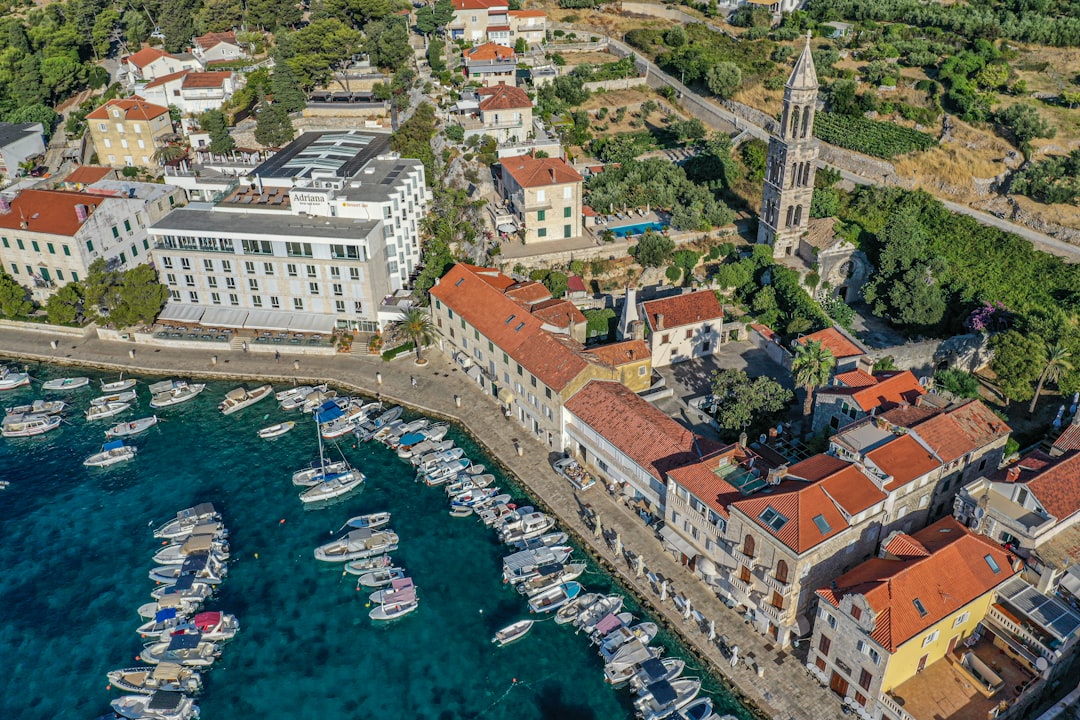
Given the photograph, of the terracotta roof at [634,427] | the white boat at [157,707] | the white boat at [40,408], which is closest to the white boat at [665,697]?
the terracotta roof at [634,427]

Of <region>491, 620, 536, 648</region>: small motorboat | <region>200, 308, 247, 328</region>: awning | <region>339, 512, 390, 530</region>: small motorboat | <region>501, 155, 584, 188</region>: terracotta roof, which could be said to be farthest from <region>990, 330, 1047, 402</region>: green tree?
<region>200, 308, 247, 328</region>: awning

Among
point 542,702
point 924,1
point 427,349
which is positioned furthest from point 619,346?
point 924,1

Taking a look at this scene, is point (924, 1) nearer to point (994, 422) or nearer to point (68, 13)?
point (994, 422)

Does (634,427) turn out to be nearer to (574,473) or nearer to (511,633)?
(574,473)

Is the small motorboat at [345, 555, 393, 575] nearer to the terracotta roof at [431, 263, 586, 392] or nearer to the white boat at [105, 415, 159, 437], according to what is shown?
the terracotta roof at [431, 263, 586, 392]

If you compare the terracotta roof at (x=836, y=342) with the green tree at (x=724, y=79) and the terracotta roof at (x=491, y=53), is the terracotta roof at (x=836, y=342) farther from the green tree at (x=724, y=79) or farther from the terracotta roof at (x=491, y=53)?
the terracotta roof at (x=491, y=53)

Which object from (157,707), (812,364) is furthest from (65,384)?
(812,364)
